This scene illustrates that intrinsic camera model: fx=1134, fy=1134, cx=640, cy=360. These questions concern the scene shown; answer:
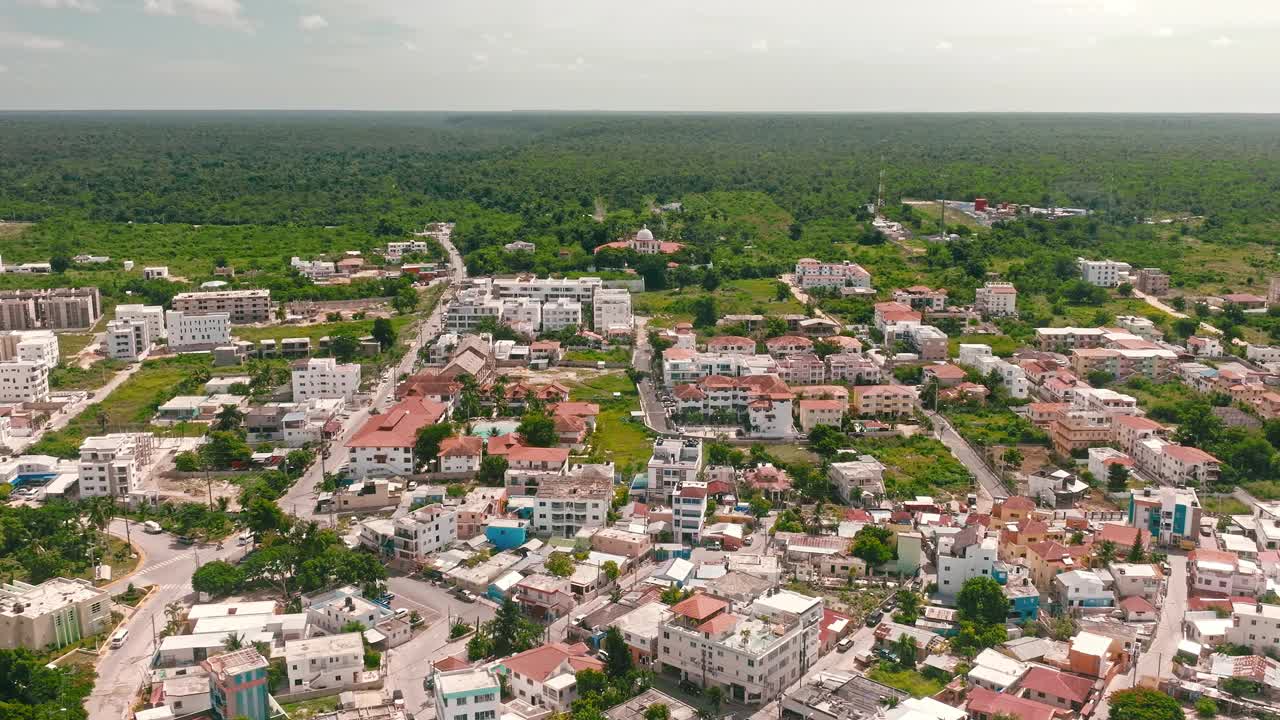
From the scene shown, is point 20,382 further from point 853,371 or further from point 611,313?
point 853,371

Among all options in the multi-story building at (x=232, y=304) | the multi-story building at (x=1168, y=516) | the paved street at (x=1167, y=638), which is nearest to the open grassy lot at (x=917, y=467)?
the multi-story building at (x=1168, y=516)

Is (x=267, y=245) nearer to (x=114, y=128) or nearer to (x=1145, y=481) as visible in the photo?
(x=1145, y=481)

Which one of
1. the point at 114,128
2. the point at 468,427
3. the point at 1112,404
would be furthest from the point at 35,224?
the point at 114,128

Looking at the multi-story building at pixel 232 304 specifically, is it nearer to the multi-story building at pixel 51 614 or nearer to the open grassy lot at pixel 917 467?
the multi-story building at pixel 51 614

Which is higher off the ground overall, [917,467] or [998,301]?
[998,301]

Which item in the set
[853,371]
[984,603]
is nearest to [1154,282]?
[853,371]

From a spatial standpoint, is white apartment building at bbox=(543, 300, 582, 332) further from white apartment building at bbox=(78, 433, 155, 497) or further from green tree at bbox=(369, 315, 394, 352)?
white apartment building at bbox=(78, 433, 155, 497)
